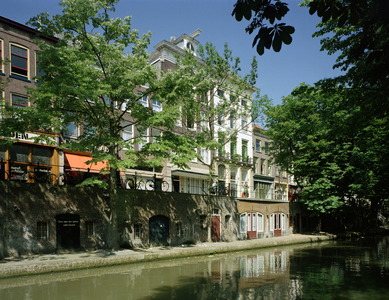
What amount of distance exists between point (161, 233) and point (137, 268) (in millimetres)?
6334

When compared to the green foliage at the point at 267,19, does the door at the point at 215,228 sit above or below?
below

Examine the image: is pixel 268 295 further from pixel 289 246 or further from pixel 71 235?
pixel 289 246

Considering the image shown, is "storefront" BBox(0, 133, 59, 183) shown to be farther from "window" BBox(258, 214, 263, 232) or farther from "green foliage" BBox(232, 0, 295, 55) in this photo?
"window" BBox(258, 214, 263, 232)

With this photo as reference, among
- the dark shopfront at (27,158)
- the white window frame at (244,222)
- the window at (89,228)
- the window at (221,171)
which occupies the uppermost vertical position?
the dark shopfront at (27,158)

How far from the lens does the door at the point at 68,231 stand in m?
15.8

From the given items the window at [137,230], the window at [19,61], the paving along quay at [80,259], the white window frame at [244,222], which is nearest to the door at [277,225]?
the white window frame at [244,222]

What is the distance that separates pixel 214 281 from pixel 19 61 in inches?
652

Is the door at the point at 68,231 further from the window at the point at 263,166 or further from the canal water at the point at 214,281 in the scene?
the window at the point at 263,166

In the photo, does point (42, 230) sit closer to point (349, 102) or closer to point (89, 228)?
point (89, 228)

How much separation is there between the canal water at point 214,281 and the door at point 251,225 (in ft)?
37.3

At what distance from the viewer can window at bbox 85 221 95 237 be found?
17000 millimetres

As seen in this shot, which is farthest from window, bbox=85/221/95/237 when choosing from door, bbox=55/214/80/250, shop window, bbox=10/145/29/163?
shop window, bbox=10/145/29/163

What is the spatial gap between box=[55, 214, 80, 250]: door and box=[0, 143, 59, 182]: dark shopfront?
2714mm

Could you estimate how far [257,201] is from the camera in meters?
28.9
